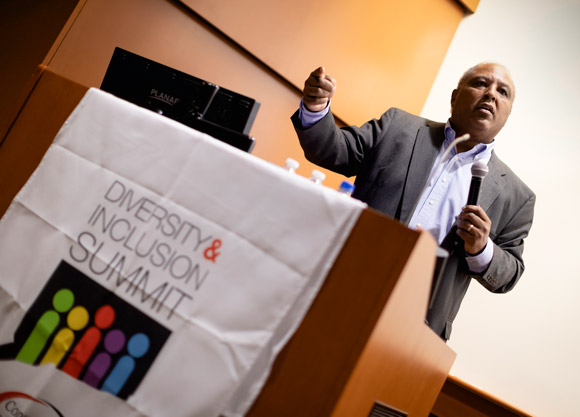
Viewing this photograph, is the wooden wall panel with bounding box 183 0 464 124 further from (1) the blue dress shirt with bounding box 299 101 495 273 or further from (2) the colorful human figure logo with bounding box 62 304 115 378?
(2) the colorful human figure logo with bounding box 62 304 115 378

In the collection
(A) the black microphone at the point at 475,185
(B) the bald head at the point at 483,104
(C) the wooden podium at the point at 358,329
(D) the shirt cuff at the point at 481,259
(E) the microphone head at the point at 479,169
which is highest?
(B) the bald head at the point at 483,104

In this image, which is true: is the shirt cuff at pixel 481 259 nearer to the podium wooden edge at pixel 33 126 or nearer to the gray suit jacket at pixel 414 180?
the gray suit jacket at pixel 414 180

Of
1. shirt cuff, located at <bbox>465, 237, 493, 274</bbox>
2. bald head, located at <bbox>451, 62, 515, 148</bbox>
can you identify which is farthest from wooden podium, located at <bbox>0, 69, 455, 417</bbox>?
bald head, located at <bbox>451, 62, 515, 148</bbox>

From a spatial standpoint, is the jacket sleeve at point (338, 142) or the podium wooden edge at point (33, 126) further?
the jacket sleeve at point (338, 142)

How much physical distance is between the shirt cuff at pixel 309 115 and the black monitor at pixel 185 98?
38 cm

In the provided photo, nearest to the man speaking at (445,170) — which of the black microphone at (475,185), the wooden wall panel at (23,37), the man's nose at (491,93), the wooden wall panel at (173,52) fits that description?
the man's nose at (491,93)

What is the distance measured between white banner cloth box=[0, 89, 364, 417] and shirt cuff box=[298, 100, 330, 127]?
60 cm

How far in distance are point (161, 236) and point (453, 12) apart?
2.76 metres

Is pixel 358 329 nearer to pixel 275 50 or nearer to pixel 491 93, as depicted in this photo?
pixel 491 93

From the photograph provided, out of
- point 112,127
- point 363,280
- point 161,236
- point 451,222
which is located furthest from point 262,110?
point 363,280

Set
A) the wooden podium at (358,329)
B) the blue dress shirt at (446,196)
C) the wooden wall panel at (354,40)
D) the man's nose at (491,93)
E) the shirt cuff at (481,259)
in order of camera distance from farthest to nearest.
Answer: the wooden wall panel at (354,40), the man's nose at (491,93), the blue dress shirt at (446,196), the shirt cuff at (481,259), the wooden podium at (358,329)

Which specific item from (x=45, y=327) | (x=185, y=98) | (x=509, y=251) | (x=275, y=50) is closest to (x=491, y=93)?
(x=509, y=251)

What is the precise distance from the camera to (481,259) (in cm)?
132

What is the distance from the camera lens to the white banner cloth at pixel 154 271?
27.9 inches
